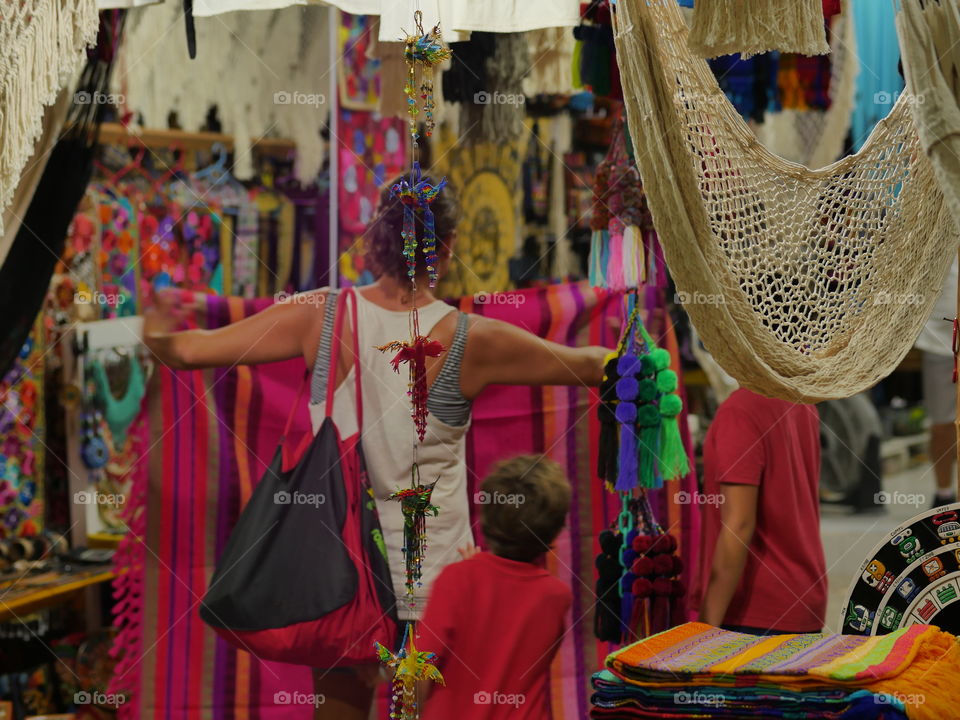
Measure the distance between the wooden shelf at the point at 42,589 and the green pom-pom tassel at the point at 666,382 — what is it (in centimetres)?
139

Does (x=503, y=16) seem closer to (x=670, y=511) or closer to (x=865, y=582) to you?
(x=670, y=511)

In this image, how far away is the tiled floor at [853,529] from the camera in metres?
3.51

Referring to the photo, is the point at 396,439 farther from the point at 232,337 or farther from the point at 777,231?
the point at 777,231

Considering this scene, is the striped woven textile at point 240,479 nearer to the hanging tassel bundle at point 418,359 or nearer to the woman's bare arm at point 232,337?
the woman's bare arm at point 232,337

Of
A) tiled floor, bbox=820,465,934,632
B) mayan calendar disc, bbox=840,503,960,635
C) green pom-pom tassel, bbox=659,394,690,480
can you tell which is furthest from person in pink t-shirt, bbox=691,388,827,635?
tiled floor, bbox=820,465,934,632

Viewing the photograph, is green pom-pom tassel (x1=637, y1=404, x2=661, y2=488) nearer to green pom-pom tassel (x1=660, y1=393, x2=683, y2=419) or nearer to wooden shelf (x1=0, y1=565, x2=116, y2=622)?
green pom-pom tassel (x1=660, y1=393, x2=683, y2=419)

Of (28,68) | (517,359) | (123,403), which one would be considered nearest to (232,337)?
(123,403)

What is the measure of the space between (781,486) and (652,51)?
1.00 m

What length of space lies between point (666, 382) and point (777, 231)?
0.46 meters

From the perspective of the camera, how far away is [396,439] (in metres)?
2.54

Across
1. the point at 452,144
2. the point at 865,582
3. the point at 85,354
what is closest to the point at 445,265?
the point at 452,144

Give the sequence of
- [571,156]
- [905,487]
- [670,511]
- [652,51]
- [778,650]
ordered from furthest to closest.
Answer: [905,487] < [571,156] < [670,511] < [652,51] < [778,650]

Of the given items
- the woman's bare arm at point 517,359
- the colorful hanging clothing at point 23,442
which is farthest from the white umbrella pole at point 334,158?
the colorful hanging clothing at point 23,442

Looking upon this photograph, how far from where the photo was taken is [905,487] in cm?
402
